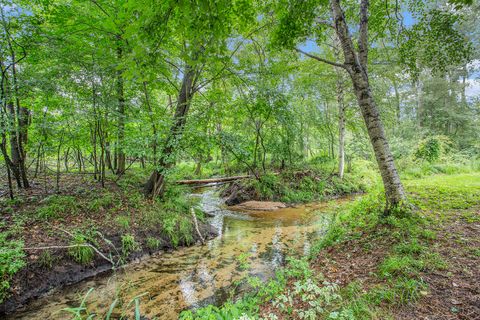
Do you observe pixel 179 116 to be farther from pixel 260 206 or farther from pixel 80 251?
pixel 260 206

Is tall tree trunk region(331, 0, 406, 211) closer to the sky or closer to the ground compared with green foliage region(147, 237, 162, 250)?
closer to the sky

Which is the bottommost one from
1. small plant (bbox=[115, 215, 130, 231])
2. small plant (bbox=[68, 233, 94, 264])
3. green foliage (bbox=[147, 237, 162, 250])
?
green foliage (bbox=[147, 237, 162, 250])

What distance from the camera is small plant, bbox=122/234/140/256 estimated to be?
17.3 ft

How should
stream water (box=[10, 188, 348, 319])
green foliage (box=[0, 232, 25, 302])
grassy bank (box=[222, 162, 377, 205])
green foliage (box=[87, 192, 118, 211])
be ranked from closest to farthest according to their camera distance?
green foliage (box=[0, 232, 25, 302])
stream water (box=[10, 188, 348, 319])
green foliage (box=[87, 192, 118, 211])
grassy bank (box=[222, 162, 377, 205])

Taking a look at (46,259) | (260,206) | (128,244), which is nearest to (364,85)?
(128,244)

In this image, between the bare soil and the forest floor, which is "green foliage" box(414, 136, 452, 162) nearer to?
the bare soil

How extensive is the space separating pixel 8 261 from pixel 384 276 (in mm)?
5841

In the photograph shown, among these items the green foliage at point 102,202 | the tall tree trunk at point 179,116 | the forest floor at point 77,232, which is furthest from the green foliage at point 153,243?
the tall tree trunk at point 179,116

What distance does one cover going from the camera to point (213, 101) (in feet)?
27.8

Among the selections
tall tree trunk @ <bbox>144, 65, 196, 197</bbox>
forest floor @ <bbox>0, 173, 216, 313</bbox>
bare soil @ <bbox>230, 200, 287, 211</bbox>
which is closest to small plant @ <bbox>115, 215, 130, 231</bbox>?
forest floor @ <bbox>0, 173, 216, 313</bbox>

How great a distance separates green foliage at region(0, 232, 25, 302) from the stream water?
1.64 ft

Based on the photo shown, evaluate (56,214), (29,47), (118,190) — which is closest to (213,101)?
(118,190)

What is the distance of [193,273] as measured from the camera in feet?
15.8

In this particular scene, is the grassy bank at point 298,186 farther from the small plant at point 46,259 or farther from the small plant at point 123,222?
the small plant at point 46,259
